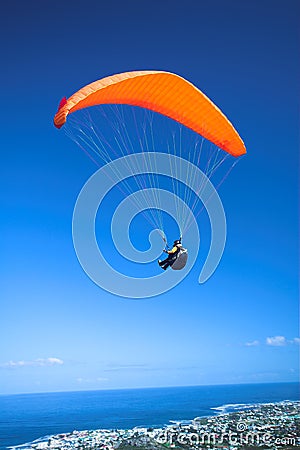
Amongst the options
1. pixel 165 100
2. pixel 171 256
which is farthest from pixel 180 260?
pixel 165 100

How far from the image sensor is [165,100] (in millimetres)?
7617

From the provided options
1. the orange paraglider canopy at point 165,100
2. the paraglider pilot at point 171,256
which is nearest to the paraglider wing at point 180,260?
the paraglider pilot at point 171,256

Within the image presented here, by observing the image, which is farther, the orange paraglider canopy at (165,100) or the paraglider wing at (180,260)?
the paraglider wing at (180,260)

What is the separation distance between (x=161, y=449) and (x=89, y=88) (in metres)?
12.2

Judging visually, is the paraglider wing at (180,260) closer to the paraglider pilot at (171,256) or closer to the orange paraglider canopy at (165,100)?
the paraglider pilot at (171,256)

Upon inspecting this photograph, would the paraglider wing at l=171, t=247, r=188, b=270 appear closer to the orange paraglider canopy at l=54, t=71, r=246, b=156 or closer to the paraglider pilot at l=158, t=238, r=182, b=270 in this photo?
the paraglider pilot at l=158, t=238, r=182, b=270

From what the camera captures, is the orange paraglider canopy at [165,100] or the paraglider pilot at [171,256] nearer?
the orange paraglider canopy at [165,100]

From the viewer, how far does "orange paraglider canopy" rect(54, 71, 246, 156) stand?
6.26 metres

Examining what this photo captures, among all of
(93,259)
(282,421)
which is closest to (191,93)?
(93,259)

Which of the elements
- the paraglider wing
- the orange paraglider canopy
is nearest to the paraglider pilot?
the paraglider wing

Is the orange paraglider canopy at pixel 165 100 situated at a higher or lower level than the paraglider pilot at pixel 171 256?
higher

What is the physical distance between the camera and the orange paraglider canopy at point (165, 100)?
6.26 meters

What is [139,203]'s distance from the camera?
25.3 feet

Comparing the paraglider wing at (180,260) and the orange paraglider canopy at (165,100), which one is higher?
the orange paraglider canopy at (165,100)
